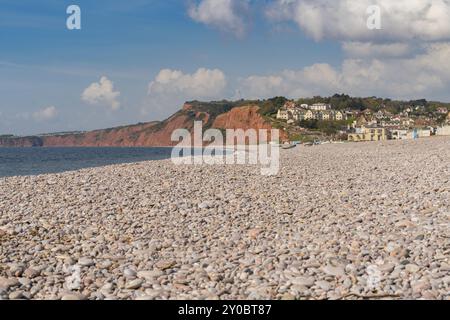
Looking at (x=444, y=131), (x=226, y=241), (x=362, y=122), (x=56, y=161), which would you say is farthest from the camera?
(x=362, y=122)

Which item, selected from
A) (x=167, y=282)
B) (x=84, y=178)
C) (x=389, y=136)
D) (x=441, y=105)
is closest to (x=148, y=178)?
(x=84, y=178)

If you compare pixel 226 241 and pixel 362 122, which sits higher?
pixel 362 122

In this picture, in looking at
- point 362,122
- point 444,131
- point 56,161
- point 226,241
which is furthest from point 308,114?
point 226,241

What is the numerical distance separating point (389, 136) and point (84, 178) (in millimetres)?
97755

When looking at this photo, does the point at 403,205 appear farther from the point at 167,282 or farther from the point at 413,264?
the point at 167,282

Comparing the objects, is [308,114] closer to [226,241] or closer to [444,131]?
[444,131]

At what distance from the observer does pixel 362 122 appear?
5315 inches

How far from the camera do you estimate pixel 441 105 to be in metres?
194

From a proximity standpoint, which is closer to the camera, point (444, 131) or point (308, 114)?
point (444, 131)

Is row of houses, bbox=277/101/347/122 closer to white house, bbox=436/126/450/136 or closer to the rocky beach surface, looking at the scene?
white house, bbox=436/126/450/136

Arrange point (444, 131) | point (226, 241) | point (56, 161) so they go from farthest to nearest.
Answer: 1. point (444, 131)
2. point (56, 161)
3. point (226, 241)

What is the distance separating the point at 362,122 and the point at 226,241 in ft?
430

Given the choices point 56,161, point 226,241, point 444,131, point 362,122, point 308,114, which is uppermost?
point 308,114

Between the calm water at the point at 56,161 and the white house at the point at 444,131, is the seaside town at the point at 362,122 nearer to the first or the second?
the white house at the point at 444,131
